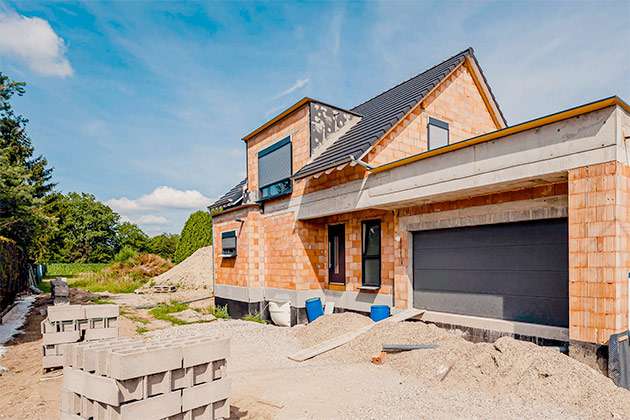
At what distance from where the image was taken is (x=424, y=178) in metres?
8.11

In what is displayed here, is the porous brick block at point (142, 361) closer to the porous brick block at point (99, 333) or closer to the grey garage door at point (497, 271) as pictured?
the porous brick block at point (99, 333)

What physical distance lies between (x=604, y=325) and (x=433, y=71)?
968 cm

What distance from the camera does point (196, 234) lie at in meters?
33.6

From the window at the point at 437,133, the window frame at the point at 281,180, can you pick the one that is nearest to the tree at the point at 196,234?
the window frame at the point at 281,180

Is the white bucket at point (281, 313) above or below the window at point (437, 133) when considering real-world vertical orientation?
below

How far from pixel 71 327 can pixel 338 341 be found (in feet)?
18.0

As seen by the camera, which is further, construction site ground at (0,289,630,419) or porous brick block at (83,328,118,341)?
porous brick block at (83,328,118,341)

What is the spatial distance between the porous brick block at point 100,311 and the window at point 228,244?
22.0 ft

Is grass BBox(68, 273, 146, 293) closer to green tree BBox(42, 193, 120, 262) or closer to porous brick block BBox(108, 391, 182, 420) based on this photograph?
porous brick block BBox(108, 391, 182, 420)

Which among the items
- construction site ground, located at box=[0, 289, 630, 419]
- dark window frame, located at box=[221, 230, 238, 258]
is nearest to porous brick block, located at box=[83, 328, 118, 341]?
construction site ground, located at box=[0, 289, 630, 419]

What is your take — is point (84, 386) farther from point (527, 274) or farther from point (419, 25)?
point (419, 25)

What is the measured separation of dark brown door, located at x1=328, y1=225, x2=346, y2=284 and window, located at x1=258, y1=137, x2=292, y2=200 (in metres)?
2.09

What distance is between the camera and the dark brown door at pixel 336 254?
1187 cm

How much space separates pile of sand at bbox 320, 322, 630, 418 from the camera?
16.1ft
